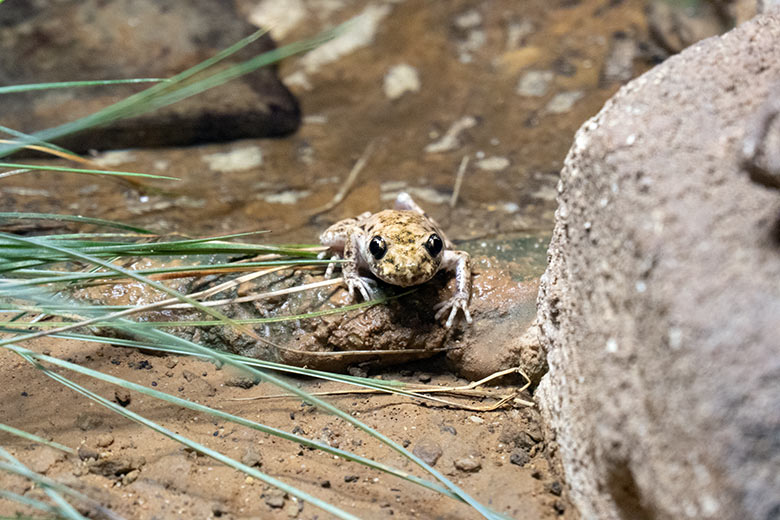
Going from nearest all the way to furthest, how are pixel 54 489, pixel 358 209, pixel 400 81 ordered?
pixel 54 489
pixel 358 209
pixel 400 81

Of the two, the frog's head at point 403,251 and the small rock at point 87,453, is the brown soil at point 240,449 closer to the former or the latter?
the small rock at point 87,453

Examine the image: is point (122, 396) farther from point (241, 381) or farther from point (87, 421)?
point (241, 381)

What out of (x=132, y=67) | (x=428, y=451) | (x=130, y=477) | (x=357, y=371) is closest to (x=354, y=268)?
(x=357, y=371)

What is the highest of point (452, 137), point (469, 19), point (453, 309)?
point (469, 19)

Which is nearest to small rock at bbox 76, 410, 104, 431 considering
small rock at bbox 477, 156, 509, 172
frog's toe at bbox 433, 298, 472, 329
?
frog's toe at bbox 433, 298, 472, 329

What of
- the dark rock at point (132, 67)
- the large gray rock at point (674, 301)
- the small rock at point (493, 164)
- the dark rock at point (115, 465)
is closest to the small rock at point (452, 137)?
the small rock at point (493, 164)

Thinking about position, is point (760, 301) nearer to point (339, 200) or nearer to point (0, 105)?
point (339, 200)
